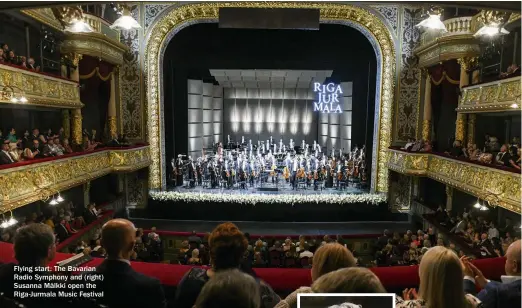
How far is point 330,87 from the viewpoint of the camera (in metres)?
16.2

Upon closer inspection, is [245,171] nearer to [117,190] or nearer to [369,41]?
[117,190]

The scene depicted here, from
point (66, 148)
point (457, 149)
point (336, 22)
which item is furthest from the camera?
point (336, 22)

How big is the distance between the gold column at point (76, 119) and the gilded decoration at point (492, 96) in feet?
37.0

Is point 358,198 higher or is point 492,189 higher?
point 492,189

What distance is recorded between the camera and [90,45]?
1178 centimetres

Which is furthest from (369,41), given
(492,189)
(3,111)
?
(3,111)

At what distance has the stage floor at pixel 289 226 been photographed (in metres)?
12.3

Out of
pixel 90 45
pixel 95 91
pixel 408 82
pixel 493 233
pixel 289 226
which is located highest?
pixel 90 45

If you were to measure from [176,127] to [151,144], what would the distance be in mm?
1207

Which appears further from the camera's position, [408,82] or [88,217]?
[408,82]

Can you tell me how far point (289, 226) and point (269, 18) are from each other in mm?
6512

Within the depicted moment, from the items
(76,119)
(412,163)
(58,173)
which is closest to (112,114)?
(76,119)

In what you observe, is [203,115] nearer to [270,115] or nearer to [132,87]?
[270,115]

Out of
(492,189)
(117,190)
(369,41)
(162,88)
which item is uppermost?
(369,41)
